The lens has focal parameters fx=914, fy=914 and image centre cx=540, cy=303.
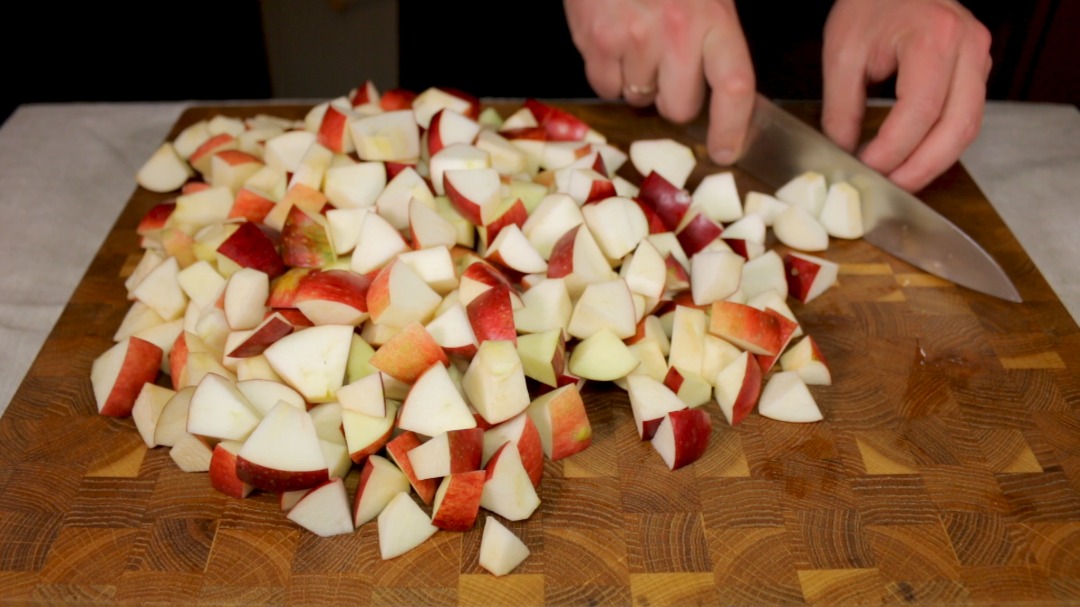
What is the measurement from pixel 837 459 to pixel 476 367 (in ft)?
1.68

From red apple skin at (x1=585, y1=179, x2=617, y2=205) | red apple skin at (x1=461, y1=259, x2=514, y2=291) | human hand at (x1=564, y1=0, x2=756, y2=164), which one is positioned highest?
human hand at (x1=564, y1=0, x2=756, y2=164)

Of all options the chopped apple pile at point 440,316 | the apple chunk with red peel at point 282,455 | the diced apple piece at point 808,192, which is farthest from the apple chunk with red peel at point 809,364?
the apple chunk with red peel at point 282,455

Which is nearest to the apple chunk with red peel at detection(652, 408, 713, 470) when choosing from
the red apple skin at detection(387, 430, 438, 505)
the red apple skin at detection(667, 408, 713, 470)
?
the red apple skin at detection(667, 408, 713, 470)

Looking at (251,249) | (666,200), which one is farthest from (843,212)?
(251,249)

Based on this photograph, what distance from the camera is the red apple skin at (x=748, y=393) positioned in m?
1.31

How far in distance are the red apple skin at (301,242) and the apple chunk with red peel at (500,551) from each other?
571 mm

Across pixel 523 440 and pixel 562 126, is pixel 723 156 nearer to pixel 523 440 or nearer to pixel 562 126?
pixel 562 126

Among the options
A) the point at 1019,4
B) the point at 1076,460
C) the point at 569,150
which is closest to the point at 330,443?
the point at 569,150

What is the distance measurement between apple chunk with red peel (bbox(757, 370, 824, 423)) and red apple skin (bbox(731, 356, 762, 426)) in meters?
0.02

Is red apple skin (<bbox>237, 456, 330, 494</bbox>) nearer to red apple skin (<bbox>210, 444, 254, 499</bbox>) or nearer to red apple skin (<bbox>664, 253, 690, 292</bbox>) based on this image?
red apple skin (<bbox>210, 444, 254, 499</bbox>)

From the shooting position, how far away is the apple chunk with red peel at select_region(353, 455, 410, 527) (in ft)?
3.85

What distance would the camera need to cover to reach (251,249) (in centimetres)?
145

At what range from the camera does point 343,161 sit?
1.63 meters

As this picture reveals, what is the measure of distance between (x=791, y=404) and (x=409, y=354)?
0.55m
